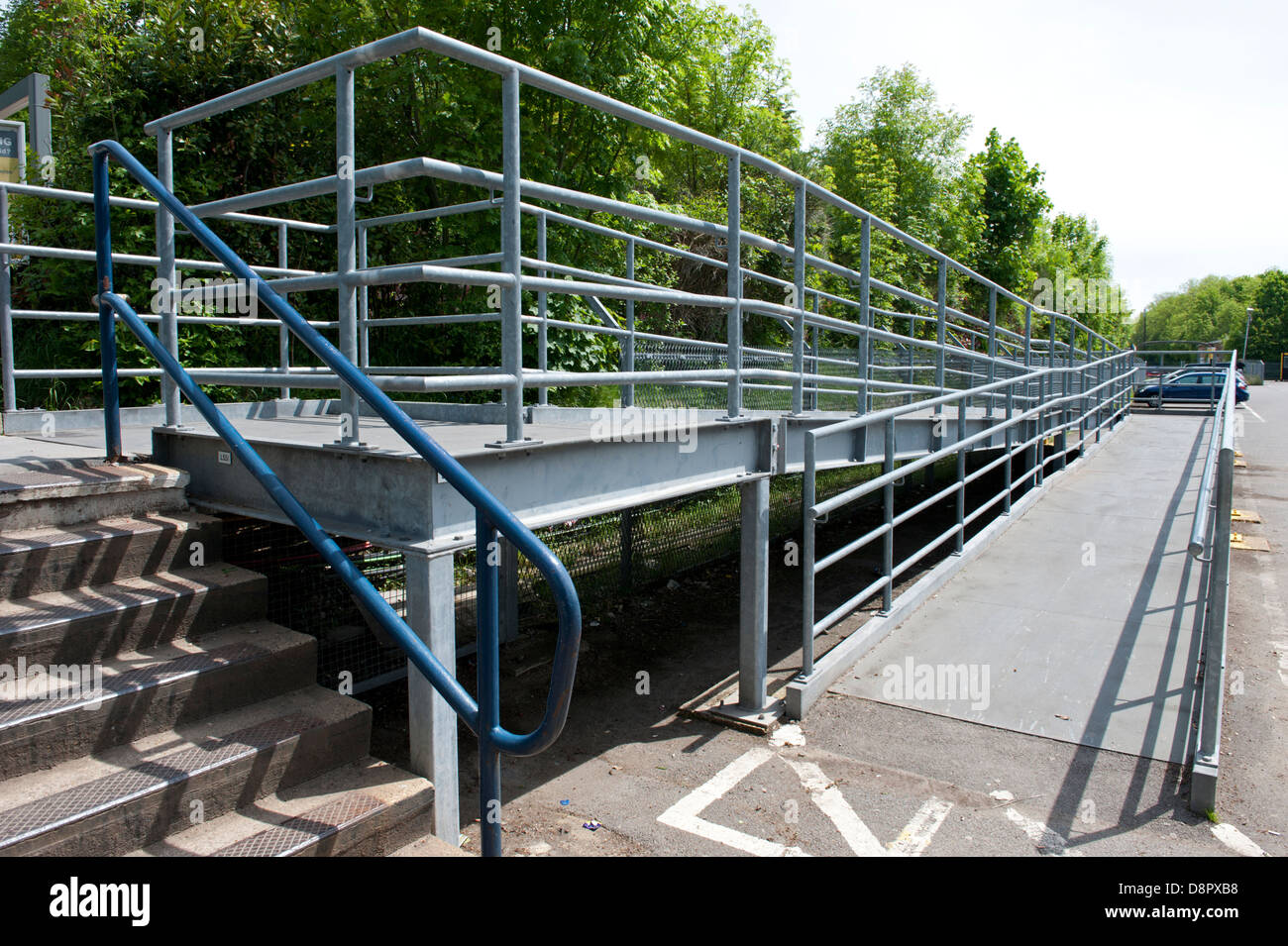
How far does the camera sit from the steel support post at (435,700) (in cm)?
288

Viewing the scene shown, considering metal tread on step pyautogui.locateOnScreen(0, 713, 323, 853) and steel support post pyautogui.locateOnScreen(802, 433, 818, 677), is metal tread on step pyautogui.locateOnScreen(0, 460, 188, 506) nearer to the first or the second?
metal tread on step pyautogui.locateOnScreen(0, 713, 323, 853)

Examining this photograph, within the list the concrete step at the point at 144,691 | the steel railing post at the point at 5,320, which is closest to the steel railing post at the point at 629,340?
the steel railing post at the point at 5,320

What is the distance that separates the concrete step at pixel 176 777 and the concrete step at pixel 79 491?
0.99 meters

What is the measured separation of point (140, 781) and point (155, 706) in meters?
0.32

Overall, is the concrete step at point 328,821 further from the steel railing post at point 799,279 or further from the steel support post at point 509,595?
the steel support post at point 509,595

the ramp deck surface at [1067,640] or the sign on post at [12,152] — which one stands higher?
the sign on post at [12,152]

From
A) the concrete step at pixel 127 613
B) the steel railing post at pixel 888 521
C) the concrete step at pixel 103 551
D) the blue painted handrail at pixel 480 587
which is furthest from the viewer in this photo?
the steel railing post at pixel 888 521

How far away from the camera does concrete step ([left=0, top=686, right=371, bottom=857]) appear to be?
2213mm

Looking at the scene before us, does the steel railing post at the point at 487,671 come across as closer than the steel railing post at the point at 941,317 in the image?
Yes

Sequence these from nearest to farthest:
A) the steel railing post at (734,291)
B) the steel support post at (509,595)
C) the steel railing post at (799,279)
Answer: the steel railing post at (734,291) → the steel railing post at (799,279) → the steel support post at (509,595)

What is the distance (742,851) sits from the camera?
3.48 m
